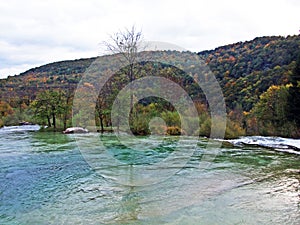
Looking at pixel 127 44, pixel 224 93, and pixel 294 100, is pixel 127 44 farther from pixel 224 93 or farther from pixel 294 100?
pixel 224 93

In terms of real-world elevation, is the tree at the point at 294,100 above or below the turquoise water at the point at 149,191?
above

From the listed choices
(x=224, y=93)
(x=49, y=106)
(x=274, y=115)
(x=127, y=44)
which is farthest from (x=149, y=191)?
(x=224, y=93)

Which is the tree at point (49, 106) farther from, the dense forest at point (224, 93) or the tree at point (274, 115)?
the tree at point (274, 115)

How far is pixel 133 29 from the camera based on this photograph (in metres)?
15.5

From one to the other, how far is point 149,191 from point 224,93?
18.1 m

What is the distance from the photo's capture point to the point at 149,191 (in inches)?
176

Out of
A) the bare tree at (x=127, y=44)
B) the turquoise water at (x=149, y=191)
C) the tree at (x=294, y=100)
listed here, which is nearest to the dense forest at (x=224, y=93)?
the tree at (x=294, y=100)

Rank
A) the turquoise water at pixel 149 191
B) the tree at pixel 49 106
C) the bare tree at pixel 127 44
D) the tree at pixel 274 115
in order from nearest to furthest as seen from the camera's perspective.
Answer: the turquoise water at pixel 149 191
the tree at pixel 274 115
the bare tree at pixel 127 44
the tree at pixel 49 106

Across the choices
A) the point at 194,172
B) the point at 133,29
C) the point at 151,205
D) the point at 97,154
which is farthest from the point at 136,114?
the point at 151,205

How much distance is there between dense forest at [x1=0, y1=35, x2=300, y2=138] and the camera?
40.2ft

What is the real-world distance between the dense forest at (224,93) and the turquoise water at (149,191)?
509 cm

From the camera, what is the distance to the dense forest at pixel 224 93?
12.3 m

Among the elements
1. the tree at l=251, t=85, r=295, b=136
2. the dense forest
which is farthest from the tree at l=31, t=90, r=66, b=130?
the tree at l=251, t=85, r=295, b=136

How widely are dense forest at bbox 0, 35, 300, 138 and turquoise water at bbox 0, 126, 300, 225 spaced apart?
16.7 ft
